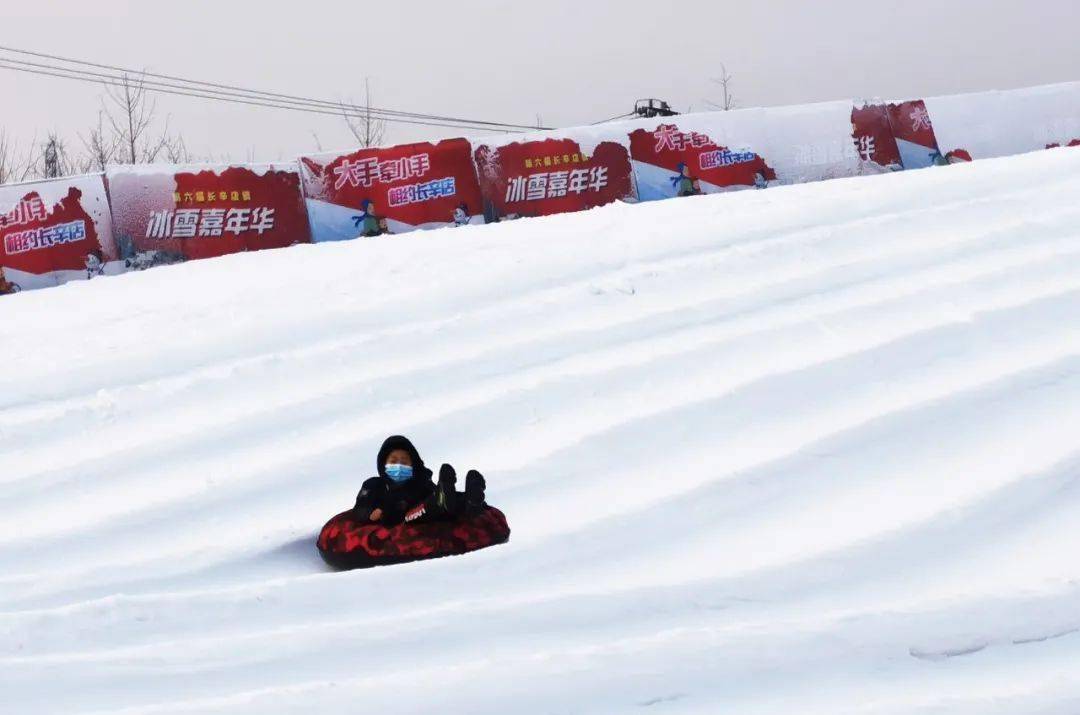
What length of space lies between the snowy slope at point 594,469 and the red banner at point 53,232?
95cm

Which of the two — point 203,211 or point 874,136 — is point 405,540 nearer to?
point 203,211

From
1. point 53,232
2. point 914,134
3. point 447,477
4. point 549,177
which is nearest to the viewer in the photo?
point 447,477

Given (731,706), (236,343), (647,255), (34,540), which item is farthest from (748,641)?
(647,255)

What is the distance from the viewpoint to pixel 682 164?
10.6 m

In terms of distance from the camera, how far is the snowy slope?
2.98 meters

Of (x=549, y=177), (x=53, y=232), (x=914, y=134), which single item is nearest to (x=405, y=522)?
(x=53, y=232)

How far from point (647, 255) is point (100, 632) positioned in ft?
15.3

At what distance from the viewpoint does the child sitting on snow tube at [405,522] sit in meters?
3.56

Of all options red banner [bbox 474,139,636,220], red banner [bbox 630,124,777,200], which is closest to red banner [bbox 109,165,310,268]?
red banner [bbox 474,139,636,220]

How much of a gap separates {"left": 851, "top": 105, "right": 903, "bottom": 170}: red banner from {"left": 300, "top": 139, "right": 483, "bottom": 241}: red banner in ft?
12.6

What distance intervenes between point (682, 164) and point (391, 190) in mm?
2673

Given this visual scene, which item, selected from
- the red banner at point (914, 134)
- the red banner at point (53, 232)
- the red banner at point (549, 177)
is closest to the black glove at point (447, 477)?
the red banner at point (53, 232)

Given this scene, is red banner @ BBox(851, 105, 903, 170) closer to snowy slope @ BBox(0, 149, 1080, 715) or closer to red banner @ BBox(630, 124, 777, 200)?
red banner @ BBox(630, 124, 777, 200)

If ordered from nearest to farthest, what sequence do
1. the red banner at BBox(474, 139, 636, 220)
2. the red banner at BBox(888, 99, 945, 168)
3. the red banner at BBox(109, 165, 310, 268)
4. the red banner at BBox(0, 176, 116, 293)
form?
the red banner at BBox(0, 176, 116, 293)
the red banner at BBox(109, 165, 310, 268)
the red banner at BBox(474, 139, 636, 220)
the red banner at BBox(888, 99, 945, 168)
